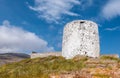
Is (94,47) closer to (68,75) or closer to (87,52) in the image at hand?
(87,52)

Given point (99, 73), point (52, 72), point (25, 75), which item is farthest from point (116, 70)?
point (25, 75)

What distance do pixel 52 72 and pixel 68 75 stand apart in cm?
293

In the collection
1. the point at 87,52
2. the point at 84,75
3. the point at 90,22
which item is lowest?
the point at 84,75

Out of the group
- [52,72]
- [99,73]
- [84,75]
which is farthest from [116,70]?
[52,72]

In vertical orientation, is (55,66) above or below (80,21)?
Answer: below

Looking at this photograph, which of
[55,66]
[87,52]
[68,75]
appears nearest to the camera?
[68,75]

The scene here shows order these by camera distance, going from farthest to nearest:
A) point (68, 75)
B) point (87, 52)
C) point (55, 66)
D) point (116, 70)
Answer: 1. point (87, 52)
2. point (55, 66)
3. point (116, 70)
4. point (68, 75)

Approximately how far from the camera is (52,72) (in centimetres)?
3916

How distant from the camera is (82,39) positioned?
205 feet

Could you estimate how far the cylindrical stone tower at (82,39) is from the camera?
62312 millimetres

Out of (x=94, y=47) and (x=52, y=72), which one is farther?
(x=94, y=47)

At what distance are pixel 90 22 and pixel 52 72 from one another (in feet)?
89.4

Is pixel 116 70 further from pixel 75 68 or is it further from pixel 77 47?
pixel 77 47

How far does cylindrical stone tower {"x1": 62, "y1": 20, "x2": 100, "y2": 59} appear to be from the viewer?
62.3 m
